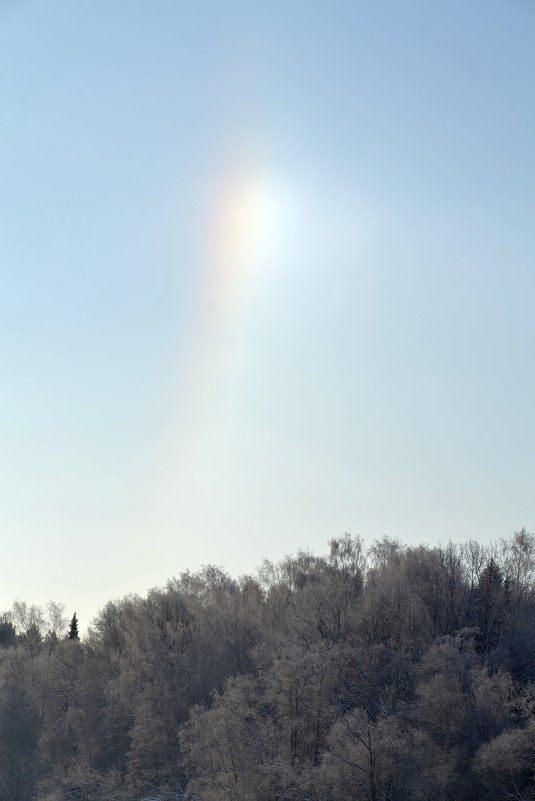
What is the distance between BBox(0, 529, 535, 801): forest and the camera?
151 ft

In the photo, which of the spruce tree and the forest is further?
the spruce tree

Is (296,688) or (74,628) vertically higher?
(74,628)

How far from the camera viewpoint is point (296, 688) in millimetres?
49906

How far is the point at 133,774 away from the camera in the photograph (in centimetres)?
6334

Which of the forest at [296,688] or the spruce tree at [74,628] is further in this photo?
the spruce tree at [74,628]

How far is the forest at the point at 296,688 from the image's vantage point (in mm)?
46062

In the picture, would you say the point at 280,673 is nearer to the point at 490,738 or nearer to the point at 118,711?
the point at 490,738

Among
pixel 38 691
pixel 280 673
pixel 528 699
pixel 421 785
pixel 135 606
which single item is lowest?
pixel 421 785

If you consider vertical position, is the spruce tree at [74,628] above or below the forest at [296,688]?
above

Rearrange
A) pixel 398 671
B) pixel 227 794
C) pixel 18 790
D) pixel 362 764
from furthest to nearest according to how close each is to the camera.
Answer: pixel 18 790 < pixel 398 671 < pixel 227 794 < pixel 362 764

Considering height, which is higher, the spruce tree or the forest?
the spruce tree

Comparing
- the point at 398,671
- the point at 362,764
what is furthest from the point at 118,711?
the point at 362,764

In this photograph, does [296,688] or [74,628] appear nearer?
[296,688]

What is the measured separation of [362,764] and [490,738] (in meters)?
7.42
